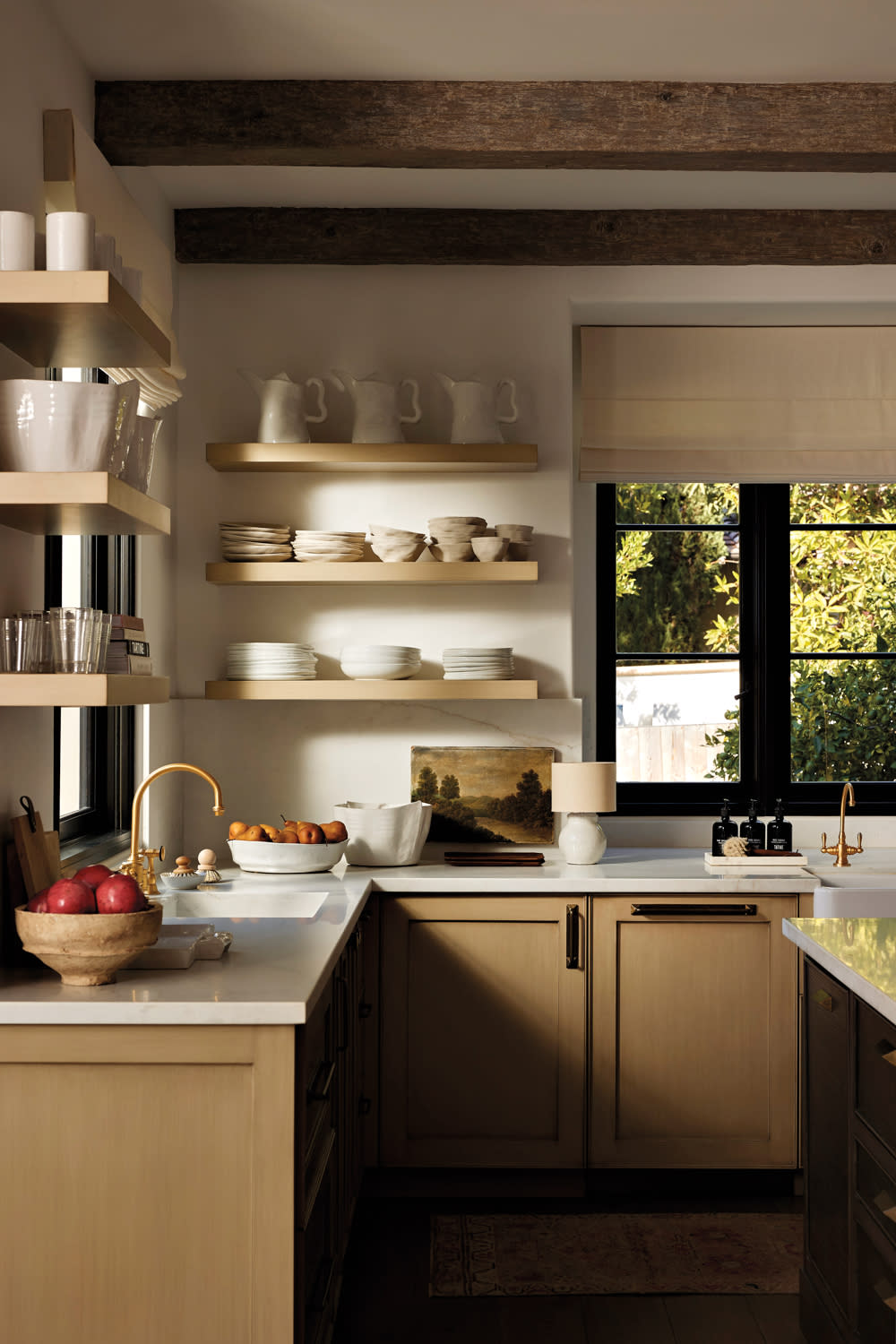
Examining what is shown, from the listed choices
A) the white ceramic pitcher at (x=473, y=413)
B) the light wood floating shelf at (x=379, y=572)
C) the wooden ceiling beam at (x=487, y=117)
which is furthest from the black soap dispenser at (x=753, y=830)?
the wooden ceiling beam at (x=487, y=117)

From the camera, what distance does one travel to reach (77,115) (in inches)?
112

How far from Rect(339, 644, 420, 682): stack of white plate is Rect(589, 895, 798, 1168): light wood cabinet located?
921mm

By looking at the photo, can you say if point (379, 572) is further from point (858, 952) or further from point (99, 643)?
point (858, 952)

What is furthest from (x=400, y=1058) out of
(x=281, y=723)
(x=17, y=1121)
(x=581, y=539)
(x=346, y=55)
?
(x=346, y=55)

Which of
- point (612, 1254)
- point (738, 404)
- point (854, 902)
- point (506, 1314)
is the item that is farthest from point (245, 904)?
point (738, 404)

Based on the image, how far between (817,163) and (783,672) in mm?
1811

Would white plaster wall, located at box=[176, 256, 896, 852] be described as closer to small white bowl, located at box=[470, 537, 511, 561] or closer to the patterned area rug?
small white bowl, located at box=[470, 537, 511, 561]

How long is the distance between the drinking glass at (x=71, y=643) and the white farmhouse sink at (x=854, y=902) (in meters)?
2.11

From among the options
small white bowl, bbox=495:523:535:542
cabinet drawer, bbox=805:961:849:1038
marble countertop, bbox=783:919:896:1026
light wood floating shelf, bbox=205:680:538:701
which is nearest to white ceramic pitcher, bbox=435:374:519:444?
small white bowl, bbox=495:523:535:542

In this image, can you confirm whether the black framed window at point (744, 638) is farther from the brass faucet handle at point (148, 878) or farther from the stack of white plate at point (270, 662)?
the brass faucet handle at point (148, 878)

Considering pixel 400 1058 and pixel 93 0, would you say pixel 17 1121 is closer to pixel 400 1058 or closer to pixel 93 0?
pixel 400 1058

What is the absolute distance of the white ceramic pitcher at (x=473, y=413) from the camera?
379 centimetres

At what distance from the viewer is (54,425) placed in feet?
6.85

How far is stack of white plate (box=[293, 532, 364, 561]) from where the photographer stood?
12.3 feet
